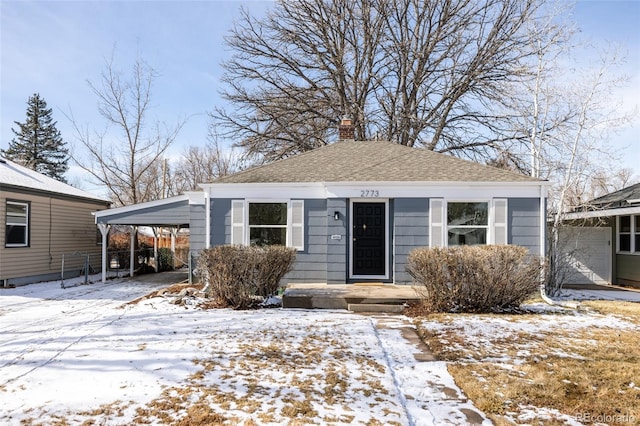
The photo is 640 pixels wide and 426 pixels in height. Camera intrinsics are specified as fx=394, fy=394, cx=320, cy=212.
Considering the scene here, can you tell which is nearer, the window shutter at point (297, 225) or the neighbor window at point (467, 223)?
the neighbor window at point (467, 223)

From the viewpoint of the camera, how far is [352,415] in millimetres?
3137

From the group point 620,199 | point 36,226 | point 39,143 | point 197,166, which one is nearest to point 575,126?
point 620,199

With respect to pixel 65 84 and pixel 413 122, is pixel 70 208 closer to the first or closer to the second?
pixel 65 84

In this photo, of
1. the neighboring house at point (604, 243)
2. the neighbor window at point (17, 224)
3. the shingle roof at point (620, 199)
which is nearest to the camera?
the neighbor window at point (17, 224)

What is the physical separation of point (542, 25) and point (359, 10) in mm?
8544

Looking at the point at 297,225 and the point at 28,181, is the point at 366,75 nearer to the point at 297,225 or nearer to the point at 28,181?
the point at 297,225

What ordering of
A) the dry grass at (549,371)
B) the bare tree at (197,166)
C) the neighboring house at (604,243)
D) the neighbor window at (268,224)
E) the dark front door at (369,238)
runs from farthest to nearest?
the bare tree at (197,166)
the neighboring house at (604,243)
the neighbor window at (268,224)
the dark front door at (369,238)
the dry grass at (549,371)

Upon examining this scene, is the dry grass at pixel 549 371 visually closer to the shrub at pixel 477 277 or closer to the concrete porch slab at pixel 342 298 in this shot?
the shrub at pixel 477 277

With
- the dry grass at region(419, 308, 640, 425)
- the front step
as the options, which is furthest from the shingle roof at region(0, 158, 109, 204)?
the dry grass at region(419, 308, 640, 425)

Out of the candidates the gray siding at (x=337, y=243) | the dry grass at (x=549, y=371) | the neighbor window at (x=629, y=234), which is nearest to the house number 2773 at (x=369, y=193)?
the gray siding at (x=337, y=243)

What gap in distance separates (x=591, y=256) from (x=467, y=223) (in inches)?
248

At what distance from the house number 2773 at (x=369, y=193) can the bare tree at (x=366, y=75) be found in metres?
9.19

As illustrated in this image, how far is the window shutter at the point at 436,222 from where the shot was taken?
9.41 metres

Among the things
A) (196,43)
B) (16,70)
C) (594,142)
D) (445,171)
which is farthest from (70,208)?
(594,142)
